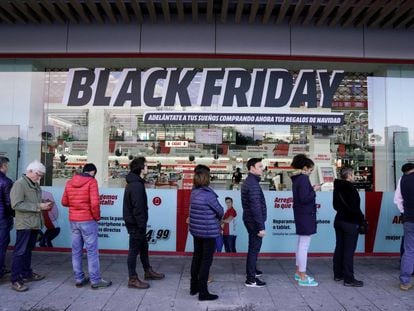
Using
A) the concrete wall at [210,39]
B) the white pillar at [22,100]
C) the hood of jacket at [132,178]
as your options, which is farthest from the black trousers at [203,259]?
the white pillar at [22,100]

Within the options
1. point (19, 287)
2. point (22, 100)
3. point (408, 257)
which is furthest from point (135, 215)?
point (22, 100)

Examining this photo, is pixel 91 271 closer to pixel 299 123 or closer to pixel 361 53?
pixel 299 123

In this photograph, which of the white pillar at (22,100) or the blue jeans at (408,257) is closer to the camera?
the blue jeans at (408,257)

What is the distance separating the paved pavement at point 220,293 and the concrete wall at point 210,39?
3.88 meters

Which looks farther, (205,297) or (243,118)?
(243,118)

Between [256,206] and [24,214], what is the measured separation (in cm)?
299

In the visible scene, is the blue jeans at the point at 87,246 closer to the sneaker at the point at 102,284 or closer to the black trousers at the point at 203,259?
the sneaker at the point at 102,284

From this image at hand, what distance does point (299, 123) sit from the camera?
8.02 meters

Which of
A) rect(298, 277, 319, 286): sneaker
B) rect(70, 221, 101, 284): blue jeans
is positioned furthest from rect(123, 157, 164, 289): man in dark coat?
rect(298, 277, 319, 286): sneaker

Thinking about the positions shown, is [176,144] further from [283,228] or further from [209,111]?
[283,228]

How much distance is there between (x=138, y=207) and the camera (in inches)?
208

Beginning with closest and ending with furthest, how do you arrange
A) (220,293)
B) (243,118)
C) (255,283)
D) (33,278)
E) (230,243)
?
(220,293), (255,283), (33,278), (230,243), (243,118)

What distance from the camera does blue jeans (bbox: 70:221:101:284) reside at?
534cm

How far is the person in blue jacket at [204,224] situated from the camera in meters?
4.87
